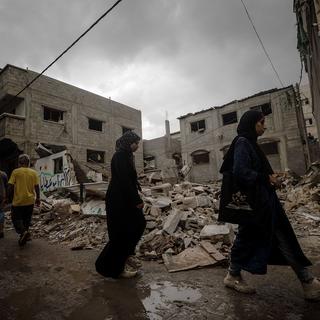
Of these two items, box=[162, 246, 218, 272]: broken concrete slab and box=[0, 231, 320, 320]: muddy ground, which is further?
box=[162, 246, 218, 272]: broken concrete slab

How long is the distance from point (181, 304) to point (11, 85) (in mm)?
14110

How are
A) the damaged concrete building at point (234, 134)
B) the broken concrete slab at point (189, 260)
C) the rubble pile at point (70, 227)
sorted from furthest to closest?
the damaged concrete building at point (234, 134), the rubble pile at point (70, 227), the broken concrete slab at point (189, 260)

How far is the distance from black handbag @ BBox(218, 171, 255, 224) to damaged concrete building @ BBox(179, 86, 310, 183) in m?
15.1

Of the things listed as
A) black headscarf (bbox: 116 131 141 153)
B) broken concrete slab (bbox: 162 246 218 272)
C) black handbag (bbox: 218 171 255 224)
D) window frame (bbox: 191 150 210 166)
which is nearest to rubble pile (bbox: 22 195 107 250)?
broken concrete slab (bbox: 162 246 218 272)

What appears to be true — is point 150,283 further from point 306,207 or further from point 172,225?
point 306,207

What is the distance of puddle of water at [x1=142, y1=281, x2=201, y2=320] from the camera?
2100 mm

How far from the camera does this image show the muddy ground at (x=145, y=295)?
1983 mm

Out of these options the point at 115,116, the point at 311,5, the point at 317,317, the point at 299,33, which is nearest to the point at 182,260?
the point at 317,317

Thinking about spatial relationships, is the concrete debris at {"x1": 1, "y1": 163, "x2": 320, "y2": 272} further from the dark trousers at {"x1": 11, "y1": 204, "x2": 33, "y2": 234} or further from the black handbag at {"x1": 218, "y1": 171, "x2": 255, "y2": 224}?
the black handbag at {"x1": 218, "y1": 171, "x2": 255, "y2": 224}

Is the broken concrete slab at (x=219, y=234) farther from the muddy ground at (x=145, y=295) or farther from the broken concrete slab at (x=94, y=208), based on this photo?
the broken concrete slab at (x=94, y=208)

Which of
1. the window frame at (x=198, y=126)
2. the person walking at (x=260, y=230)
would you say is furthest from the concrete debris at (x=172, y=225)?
the window frame at (x=198, y=126)

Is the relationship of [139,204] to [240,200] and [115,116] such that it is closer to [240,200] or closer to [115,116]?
[240,200]

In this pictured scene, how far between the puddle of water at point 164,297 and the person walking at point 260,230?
1.26 ft

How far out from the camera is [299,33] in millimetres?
6438
